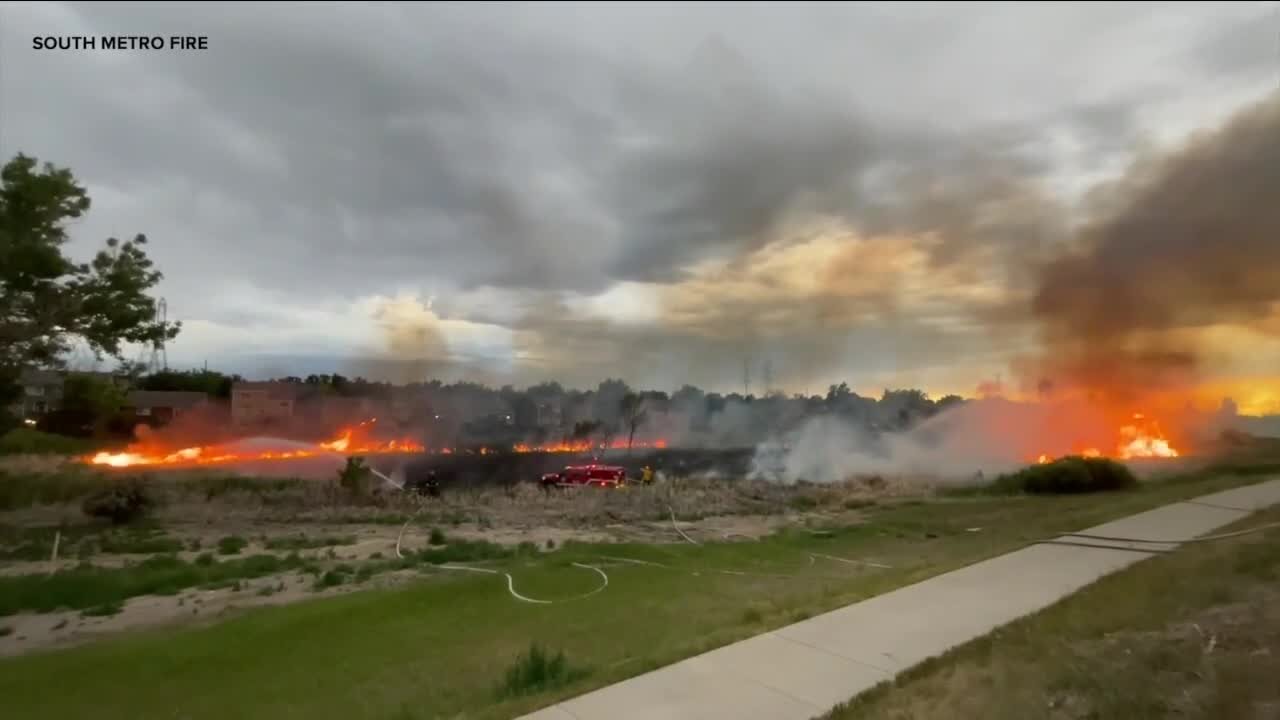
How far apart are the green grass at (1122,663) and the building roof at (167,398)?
2917 inches

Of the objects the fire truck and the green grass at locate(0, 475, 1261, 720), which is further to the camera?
the fire truck

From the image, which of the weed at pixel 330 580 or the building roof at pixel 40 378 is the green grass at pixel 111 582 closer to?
the weed at pixel 330 580

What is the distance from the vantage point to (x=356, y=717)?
24.9 ft

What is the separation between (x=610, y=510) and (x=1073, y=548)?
70.1 ft

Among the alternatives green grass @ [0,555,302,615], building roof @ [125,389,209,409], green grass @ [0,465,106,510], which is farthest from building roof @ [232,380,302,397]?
green grass @ [0,555,302,615]

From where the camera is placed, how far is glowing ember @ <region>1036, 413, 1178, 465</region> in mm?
40406

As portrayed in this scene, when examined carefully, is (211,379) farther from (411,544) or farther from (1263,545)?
(1263,545)

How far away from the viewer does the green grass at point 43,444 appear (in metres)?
42.2

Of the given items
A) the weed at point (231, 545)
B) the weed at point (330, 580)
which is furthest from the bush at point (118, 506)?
the weed at point (330, 580)

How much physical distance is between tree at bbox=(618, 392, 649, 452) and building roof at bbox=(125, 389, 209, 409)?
48.9m

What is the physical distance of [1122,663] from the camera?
513 centimetres

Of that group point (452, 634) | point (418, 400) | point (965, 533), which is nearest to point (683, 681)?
point (452, 634)

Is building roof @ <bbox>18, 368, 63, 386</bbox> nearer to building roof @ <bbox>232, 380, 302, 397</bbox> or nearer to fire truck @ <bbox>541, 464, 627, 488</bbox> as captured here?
fire truck @ <bbox>541, 464, 627, 488</bbox>

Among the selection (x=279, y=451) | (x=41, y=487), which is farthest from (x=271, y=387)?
(x=41, y=487)
